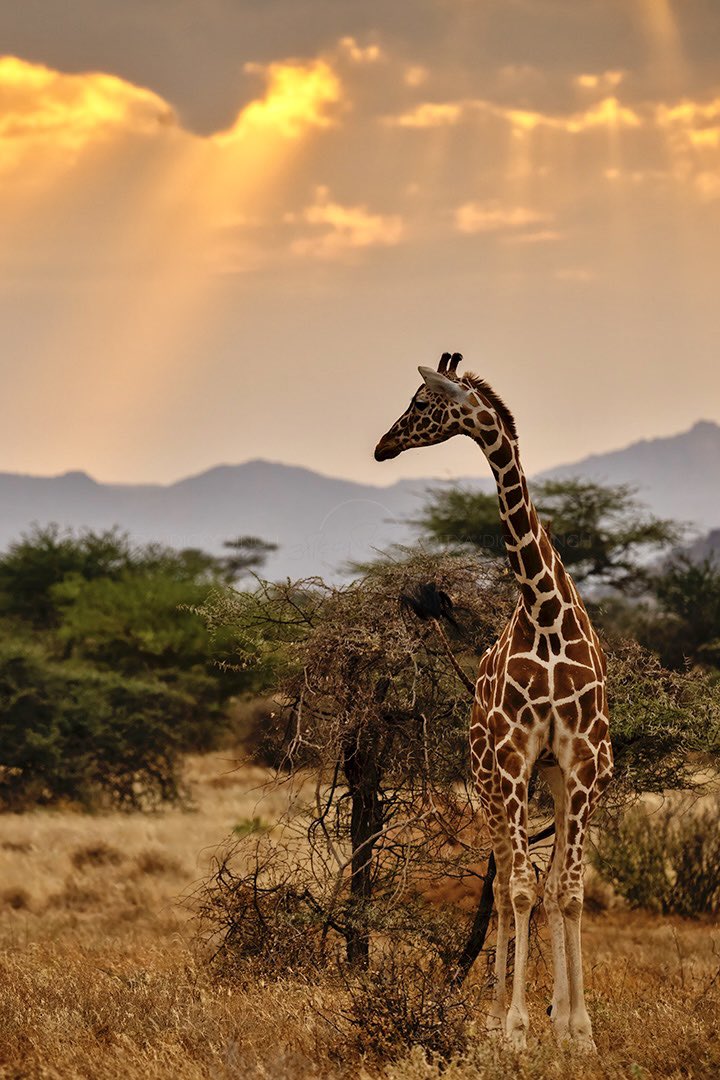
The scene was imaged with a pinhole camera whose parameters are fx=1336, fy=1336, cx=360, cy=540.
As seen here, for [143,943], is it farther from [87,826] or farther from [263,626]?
[87,826]

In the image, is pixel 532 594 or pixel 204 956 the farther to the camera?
pixel 204 956

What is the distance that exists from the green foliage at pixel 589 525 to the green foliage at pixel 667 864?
23.0m

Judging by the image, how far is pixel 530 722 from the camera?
755cm

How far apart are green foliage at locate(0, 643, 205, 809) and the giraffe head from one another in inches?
753

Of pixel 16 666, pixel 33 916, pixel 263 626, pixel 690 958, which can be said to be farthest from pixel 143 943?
pixel 16 666

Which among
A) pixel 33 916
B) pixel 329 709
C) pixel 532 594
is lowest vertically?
pixel 33 916

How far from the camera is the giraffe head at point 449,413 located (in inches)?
313

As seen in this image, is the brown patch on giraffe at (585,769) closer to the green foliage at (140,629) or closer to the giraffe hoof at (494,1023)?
the giraffe hoof at (494,1023)

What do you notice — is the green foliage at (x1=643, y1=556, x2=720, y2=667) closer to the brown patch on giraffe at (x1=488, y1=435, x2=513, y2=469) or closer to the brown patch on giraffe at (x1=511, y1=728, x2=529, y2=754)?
the brown patch on giraffe at (x1=488, y1=435, x2=513, y2=469)

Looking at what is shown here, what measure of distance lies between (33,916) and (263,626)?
7.39 m

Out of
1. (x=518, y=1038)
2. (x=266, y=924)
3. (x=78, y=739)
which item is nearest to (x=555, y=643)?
(x=518, y=1038)

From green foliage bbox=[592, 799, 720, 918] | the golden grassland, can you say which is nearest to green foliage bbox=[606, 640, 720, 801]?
the golden grassland

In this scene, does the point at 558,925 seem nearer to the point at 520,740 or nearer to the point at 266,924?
the point at 520,740

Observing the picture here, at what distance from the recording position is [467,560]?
10617 mm
